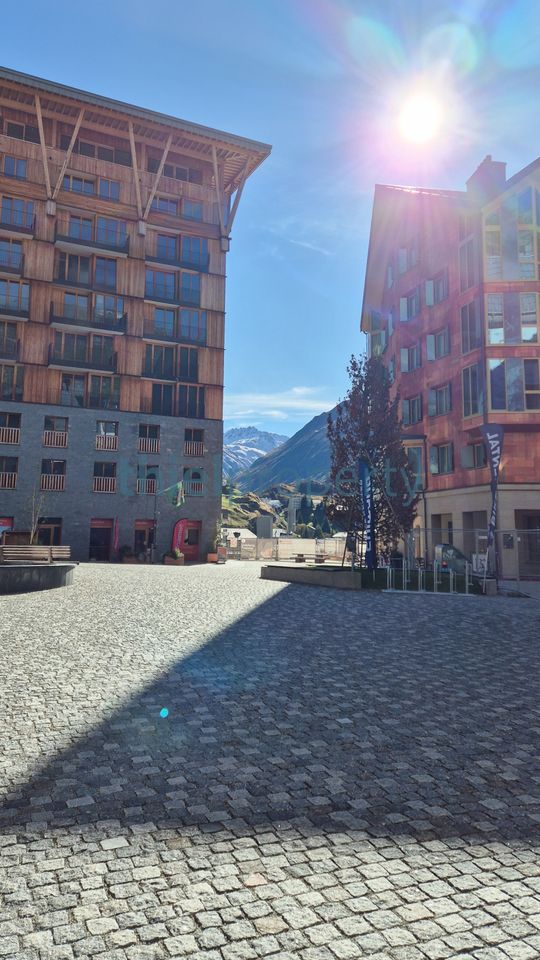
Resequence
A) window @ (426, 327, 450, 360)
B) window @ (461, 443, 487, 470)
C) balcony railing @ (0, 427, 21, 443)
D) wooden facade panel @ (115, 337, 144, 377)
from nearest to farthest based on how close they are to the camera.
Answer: window @ (461, 443, 487, 470) → window @ (426, 327, 450, 360) → balcony railing @ (0, 427, 21, 443) → wooden facade panel @ (115, 337, 144, 377)

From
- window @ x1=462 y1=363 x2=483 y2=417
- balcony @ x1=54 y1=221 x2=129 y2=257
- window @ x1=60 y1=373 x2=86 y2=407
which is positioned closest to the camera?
window @ x1=462 y1=363 x2=483 y2=417

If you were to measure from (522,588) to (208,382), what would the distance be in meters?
29.6

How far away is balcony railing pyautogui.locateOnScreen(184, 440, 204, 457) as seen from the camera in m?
44.7

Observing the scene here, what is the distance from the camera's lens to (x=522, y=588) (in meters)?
23.7

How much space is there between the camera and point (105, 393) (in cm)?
4291

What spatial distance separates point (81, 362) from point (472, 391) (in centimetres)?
2638

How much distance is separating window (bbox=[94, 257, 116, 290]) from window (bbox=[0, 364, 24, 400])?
8.76m

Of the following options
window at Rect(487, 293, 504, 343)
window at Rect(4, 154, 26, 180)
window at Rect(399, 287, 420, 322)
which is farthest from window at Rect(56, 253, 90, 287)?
window at Rect(487, 293, 504, 343)

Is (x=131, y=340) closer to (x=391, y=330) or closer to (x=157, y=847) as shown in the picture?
(x=391, y=330)

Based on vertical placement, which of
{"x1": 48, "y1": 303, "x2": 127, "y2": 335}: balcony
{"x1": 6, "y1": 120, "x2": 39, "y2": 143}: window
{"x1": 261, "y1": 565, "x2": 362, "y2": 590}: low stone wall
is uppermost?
{"x1": 6, "y1": 120, "x2": 39, "y2": 143}: window

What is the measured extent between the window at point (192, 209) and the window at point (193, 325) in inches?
296

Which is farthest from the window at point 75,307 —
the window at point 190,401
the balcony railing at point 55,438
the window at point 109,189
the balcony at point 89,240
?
the window at point 190,401

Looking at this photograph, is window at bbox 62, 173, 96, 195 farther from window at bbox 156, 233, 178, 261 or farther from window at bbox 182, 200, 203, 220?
window at bbox 182, 200, 203, 220

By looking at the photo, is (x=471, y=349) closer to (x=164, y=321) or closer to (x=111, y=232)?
(x=164, y=321)
